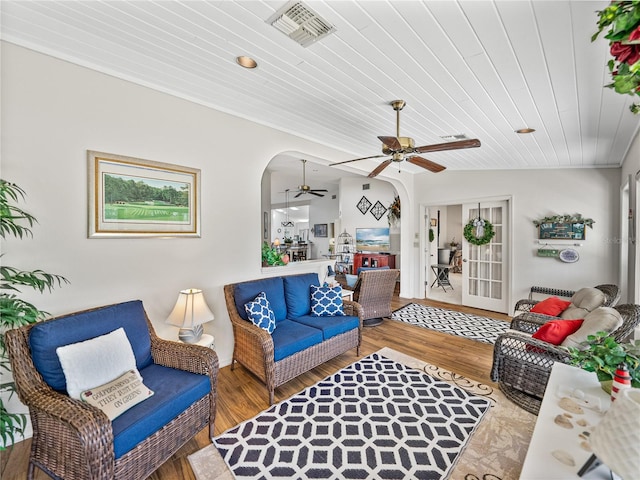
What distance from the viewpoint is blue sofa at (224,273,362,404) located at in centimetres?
245

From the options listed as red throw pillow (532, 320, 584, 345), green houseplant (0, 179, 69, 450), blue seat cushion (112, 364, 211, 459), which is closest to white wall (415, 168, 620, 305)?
red throw pillow (532, 320, 584, 345)

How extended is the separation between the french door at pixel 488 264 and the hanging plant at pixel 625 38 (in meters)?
4.75

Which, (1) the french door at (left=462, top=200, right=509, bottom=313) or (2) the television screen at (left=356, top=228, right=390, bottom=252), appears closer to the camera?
(1) the french door at (left=462, top=200, right=509, bottom=313)

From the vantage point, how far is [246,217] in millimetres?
3277

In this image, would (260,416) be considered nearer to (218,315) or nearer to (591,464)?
(218,315)

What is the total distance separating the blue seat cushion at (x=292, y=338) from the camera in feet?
8.09

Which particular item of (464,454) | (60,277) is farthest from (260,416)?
(60,277)

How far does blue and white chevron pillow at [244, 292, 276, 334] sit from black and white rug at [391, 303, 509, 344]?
2730 millimetres

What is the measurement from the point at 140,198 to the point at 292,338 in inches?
73.7

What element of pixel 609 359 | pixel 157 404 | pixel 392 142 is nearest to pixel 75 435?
pixel 157 404

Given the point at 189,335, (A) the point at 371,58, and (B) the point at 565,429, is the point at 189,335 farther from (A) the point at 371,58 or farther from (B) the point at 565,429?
(A) the point at 371,58

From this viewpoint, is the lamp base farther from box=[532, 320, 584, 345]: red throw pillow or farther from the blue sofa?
box=[532, 320, 584, 345]: red throw pillow

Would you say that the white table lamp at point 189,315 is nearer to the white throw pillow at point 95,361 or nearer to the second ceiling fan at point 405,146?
the white throw pillow at point 95,361

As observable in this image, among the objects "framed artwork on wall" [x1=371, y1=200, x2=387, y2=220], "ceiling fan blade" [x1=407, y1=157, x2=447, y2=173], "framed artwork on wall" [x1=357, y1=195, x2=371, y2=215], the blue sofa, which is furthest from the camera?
"framed artwork on wall" [x1=357, y1=195, x2=371, y2=215]
